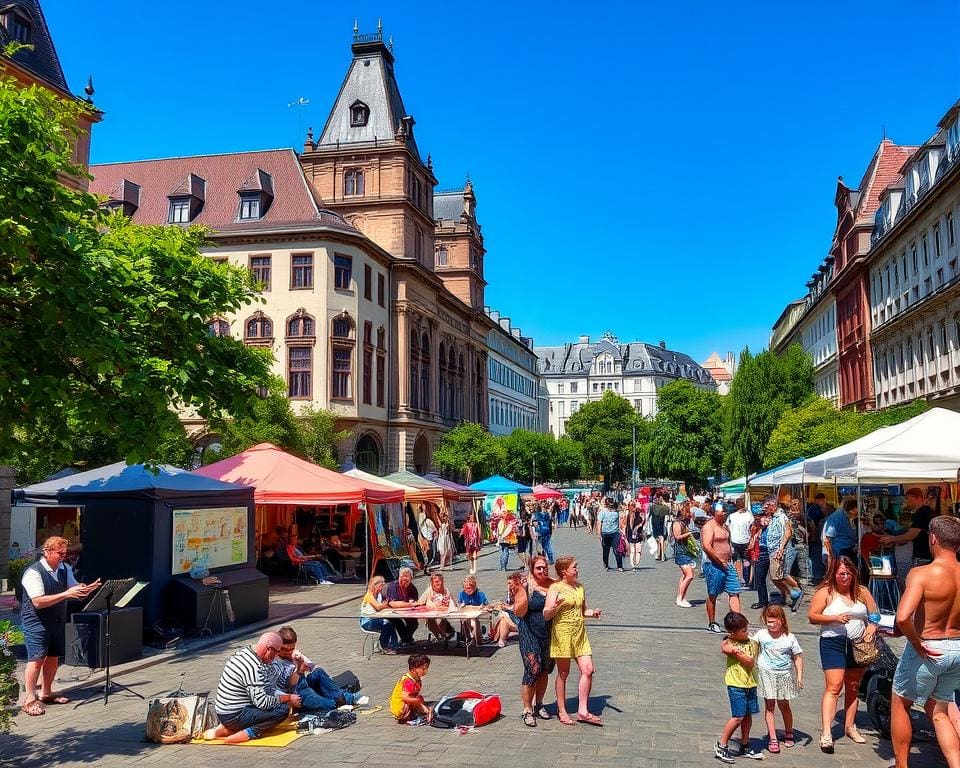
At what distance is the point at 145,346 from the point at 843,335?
51242mm

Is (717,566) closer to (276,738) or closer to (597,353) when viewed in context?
(276,738)

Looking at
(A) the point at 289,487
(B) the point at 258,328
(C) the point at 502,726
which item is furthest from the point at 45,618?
(B) the point at 258,328

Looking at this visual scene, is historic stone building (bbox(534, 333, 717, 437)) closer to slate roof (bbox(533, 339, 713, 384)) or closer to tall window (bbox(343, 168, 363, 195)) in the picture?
slate roof (bbox(533, 339, 713, 384))

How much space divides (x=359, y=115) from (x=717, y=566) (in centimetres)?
4721

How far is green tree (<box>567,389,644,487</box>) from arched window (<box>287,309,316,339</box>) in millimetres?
60453

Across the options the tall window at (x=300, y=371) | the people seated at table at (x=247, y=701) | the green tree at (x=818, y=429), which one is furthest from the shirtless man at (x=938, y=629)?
the tall window at (x=300, y=371)

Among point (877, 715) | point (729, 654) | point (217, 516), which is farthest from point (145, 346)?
point (877, 715)

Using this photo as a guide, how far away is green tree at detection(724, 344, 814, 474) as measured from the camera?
179 ft

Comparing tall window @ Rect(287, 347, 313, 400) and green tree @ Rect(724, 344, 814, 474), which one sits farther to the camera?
green tree @ Rect(724, 344, 814, 474)

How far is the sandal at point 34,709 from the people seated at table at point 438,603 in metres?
4.97

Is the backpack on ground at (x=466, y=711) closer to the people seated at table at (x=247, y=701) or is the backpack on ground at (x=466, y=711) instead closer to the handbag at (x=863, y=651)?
the people seated at table at (x=247, y=701)

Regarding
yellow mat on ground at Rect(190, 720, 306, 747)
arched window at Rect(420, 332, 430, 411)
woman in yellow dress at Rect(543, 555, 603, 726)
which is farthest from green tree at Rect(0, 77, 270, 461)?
arched window at Rect(420, 332, 430, 411)

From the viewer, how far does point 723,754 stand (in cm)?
724

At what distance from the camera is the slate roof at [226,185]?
46.3 meters
